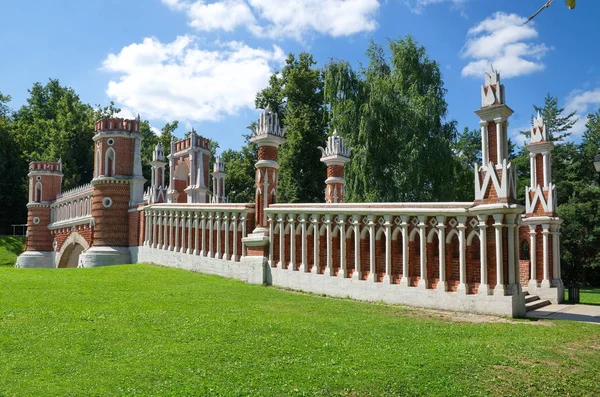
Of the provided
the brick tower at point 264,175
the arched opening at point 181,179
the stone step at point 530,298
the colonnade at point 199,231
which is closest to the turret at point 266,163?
the brick tower at point 264,175

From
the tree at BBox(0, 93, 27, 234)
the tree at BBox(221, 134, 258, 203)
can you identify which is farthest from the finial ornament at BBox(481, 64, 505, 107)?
the tree at BBox(0, 93, 27, 234)

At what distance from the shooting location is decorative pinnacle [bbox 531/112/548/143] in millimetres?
14887

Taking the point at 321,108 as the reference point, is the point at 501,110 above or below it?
below

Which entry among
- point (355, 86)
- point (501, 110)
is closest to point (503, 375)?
point (501, 110)

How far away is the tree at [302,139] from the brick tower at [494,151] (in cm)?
2481

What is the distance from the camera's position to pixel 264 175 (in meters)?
16.4

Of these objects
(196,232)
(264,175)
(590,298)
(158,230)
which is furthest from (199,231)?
(590,298)

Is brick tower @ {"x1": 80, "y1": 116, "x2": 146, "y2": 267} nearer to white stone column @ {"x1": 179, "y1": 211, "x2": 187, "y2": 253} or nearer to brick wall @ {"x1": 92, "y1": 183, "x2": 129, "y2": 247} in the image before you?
brick wall @ {"x1": 92, "y1": 183, "x2": 129, "y2": 247}

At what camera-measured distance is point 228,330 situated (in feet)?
27.1

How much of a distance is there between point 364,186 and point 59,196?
25.0 meters

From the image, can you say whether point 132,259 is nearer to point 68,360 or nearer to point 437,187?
point 437,187

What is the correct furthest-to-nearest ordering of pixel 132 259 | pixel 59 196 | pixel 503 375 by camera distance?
1. pixel 59 196
2. pixel 132 259
3. pixel 503 375

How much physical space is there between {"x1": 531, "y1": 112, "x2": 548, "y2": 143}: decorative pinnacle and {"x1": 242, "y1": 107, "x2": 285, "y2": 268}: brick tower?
789 cm

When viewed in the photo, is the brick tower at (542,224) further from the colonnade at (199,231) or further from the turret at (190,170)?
the turret at (190,170)
